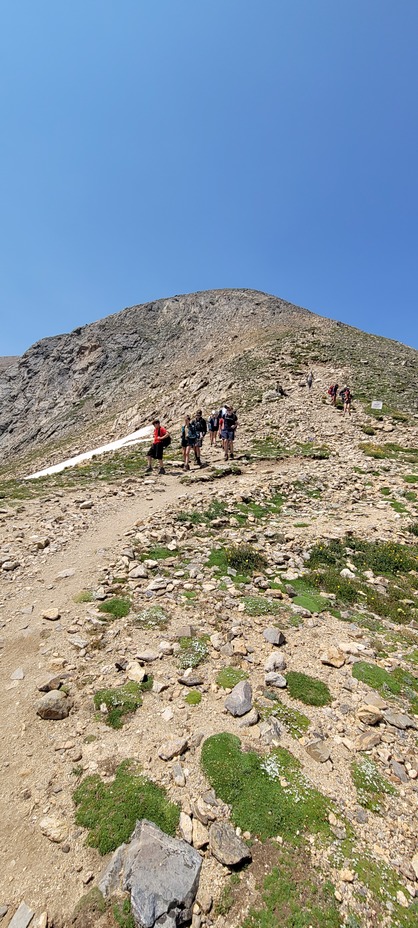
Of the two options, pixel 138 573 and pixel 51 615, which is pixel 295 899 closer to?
pixel 51 615

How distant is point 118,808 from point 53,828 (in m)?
0.72

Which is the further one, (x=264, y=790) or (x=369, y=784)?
(x=369, y=784)

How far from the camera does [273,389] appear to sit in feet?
117

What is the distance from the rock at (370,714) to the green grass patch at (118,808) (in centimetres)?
297

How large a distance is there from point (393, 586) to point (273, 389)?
2796 centimetres

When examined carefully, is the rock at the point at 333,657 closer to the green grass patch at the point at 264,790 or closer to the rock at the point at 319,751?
the rock at the point at 319,751

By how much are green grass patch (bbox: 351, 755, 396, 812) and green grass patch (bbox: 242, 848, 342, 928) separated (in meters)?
1.05

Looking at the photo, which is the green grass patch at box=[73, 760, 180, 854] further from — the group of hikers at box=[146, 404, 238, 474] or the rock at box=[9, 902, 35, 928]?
the group of hikers at box=[146, 404, 238, 474]

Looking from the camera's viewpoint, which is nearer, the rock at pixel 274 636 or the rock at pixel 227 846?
the rock at pixel 227 846

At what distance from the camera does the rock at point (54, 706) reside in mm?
5629

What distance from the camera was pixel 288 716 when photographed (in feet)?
18.9

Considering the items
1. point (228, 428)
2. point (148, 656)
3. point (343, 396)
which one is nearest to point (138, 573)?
point (148, 656)

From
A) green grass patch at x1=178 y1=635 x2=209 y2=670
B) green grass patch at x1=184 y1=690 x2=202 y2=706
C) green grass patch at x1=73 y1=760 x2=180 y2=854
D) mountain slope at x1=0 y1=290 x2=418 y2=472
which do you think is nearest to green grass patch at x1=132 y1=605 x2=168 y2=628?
green grass patch at x1=178 y1=635 x2=209 y2=670

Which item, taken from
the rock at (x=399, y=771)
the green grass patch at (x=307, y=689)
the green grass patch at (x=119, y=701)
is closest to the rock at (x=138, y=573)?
the green grass patch at (x=119, y=701)
